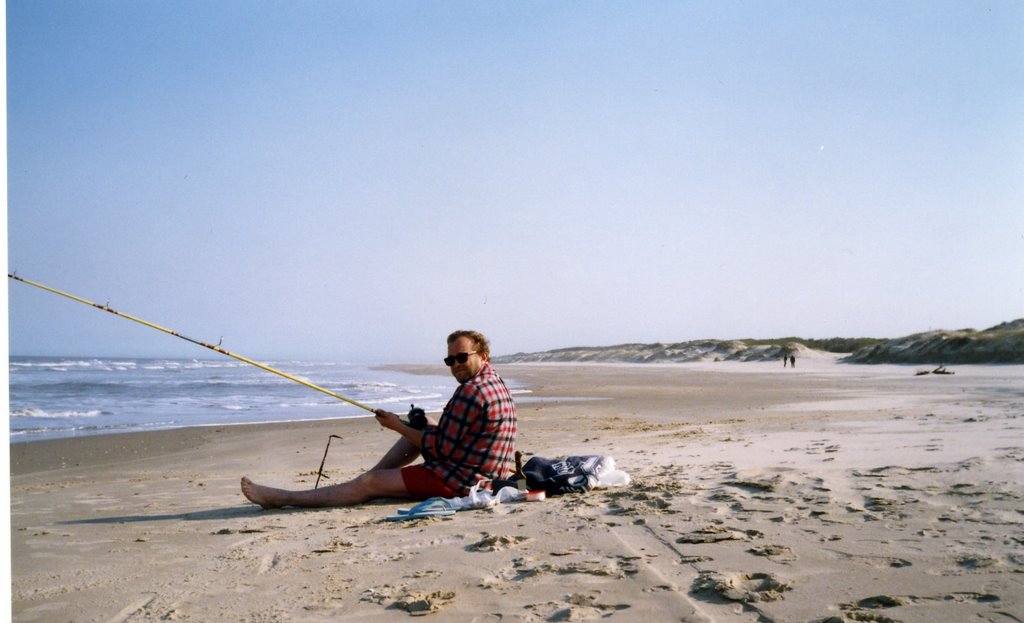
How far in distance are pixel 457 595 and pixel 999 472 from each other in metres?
3.70

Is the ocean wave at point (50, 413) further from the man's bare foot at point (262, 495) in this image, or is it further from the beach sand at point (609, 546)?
the man's bare foot at point (262, 495)

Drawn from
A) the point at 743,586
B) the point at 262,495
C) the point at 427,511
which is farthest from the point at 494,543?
the point at 262,495

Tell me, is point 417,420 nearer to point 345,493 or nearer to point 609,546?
point 345,493

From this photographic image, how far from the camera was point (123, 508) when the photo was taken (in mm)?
5543

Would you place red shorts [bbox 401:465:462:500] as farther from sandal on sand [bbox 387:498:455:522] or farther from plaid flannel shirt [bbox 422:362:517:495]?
sandal on sand [bbox 387:498:455:522]

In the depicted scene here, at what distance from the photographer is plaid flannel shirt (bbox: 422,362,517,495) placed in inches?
195

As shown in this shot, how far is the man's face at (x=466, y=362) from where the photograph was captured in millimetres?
5188

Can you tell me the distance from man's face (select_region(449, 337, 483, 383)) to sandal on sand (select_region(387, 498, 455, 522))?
881mm

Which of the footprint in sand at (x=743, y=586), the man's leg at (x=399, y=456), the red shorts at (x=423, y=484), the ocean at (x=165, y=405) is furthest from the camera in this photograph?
the ocean at (x=165, y=405)

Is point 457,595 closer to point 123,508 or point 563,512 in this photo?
point 563,512

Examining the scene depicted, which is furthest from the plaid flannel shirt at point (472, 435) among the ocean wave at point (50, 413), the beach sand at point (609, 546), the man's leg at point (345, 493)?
the ocean wave at point (50, 413)

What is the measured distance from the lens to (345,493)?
5199mm

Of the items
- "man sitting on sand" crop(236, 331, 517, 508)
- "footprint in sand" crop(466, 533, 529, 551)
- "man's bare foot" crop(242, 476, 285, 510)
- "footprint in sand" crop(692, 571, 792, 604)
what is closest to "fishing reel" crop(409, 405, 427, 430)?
"man sitting on sand" crop(236, 331, 517, 508)

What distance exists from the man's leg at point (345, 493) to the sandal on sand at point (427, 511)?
48 cm
